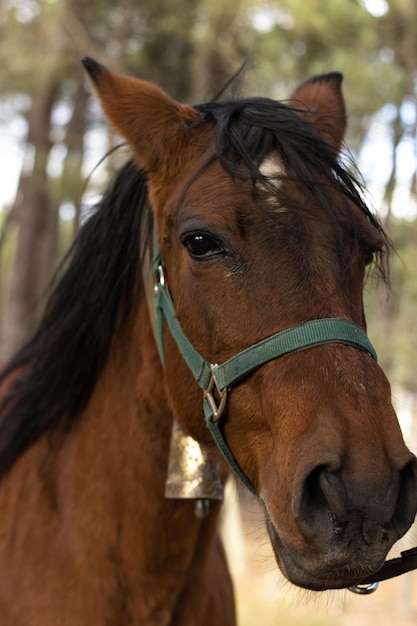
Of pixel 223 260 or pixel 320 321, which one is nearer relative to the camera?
pixel 320 321

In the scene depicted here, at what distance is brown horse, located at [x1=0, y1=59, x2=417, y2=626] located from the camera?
162 centimetres

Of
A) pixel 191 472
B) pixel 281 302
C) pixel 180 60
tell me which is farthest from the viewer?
pixel 180 60

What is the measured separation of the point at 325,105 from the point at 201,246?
98 centimetres

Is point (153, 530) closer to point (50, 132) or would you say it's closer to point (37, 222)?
point (37, 222)

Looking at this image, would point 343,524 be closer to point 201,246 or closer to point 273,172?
point 201,246

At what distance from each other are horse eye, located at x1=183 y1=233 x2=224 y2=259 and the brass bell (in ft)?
2.06

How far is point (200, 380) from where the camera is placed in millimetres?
2057

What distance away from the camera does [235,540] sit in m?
9.19

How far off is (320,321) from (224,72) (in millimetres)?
9090

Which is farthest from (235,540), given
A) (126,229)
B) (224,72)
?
(126,229)

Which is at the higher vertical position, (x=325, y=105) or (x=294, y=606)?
(x=325, y=105)

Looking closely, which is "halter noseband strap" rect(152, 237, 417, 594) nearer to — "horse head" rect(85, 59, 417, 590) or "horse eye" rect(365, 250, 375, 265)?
"horse head" rect(85, 59, 417, 590)

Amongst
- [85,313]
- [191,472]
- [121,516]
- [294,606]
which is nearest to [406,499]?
[191,472]

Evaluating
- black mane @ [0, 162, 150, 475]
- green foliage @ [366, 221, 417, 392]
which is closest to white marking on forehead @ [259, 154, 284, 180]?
black mane @ [0, 162, 150, 475]
